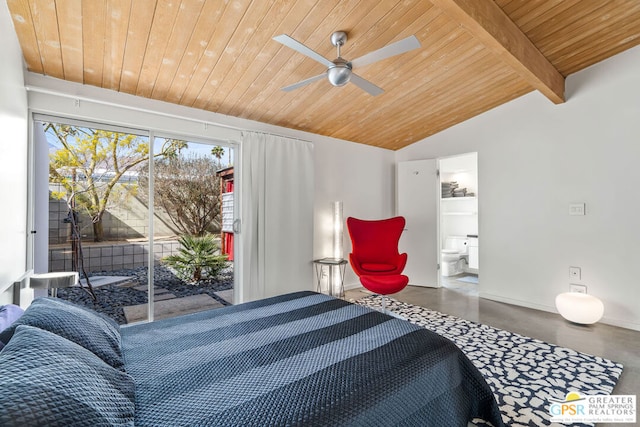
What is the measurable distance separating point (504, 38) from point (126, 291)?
14.2ft

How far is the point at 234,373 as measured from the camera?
1.21 m

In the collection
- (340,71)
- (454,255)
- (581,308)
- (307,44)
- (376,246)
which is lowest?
(581,308)

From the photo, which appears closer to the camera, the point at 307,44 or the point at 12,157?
the point at 12,157

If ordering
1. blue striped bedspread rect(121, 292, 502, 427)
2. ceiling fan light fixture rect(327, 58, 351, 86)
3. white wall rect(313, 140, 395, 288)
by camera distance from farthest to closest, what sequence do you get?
white wall rect(313, 140, 395, 288) → ceiling fan light fixture rect(327, 58, 351, 86) → blue striped bedspread rect(121, 292, 502, 427)

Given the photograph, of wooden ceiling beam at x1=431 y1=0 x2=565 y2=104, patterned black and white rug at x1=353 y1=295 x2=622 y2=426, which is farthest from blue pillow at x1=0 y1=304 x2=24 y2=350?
wooden ceiling beam at x1=431 y1=0 x2=565 y2=104

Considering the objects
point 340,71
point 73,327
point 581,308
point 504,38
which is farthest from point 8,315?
point 581,308

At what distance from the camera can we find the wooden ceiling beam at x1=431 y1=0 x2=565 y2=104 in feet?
6.72

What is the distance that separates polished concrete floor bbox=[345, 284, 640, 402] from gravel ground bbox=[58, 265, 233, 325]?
213cm

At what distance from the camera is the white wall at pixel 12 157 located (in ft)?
5.96

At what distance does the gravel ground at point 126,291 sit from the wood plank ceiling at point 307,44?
186cm

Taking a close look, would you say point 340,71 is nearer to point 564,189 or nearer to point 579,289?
point 564,189

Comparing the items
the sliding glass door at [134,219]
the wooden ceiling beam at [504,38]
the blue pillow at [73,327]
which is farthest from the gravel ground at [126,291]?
the wooden ceiling beam at [504,38]

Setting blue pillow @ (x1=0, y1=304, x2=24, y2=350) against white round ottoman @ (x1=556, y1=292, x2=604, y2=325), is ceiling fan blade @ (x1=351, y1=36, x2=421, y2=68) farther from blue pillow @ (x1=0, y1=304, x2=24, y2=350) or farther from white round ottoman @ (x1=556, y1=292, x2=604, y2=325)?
white round ottoman @ (x1=556, y1=292, x2=604, y2=325)

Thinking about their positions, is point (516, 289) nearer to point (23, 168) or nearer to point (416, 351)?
point (416, 351)
